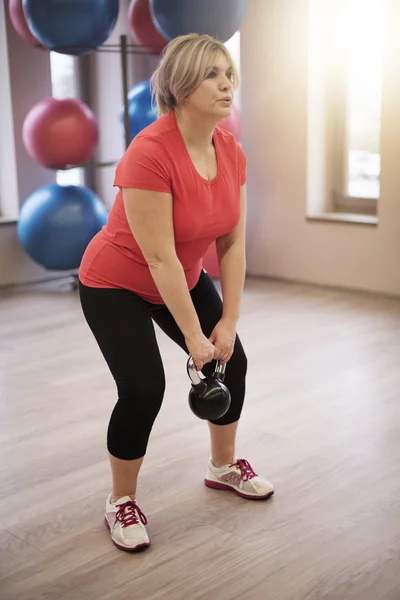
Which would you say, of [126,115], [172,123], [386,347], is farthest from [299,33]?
[172,123]

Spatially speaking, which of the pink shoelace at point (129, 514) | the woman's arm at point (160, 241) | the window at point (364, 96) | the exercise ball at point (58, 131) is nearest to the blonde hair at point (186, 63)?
the woman's arm at point (160, 241)

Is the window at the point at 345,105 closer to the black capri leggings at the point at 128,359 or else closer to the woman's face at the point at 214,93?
the woman's face at the point at 214,93

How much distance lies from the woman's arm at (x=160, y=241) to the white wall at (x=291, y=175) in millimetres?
3016

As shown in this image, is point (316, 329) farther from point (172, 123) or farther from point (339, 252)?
point (172, 123)

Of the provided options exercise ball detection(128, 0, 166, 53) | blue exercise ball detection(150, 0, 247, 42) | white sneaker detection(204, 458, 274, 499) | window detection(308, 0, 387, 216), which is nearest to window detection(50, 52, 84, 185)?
exercise ball detection(128, 0, 166, 53)

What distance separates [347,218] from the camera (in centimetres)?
492

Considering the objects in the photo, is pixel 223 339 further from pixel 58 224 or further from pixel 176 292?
pixel 58 224

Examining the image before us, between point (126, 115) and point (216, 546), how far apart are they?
310cm

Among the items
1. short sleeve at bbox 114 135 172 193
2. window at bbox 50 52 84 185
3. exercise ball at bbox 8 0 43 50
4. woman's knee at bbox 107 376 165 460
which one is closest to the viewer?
short sleeve at bbox 114 135 172 193

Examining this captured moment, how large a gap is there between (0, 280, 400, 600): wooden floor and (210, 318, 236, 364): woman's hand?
459mm

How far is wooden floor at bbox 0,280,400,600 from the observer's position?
188 centimetres

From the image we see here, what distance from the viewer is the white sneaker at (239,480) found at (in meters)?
2.29

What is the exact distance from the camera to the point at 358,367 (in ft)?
11.4

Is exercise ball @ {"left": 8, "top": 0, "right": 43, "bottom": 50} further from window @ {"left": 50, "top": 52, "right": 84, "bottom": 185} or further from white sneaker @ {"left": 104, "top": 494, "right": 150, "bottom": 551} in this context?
white sneaker @ {"left": 104, "top": 494, "right": 150, "bottom": 551}
